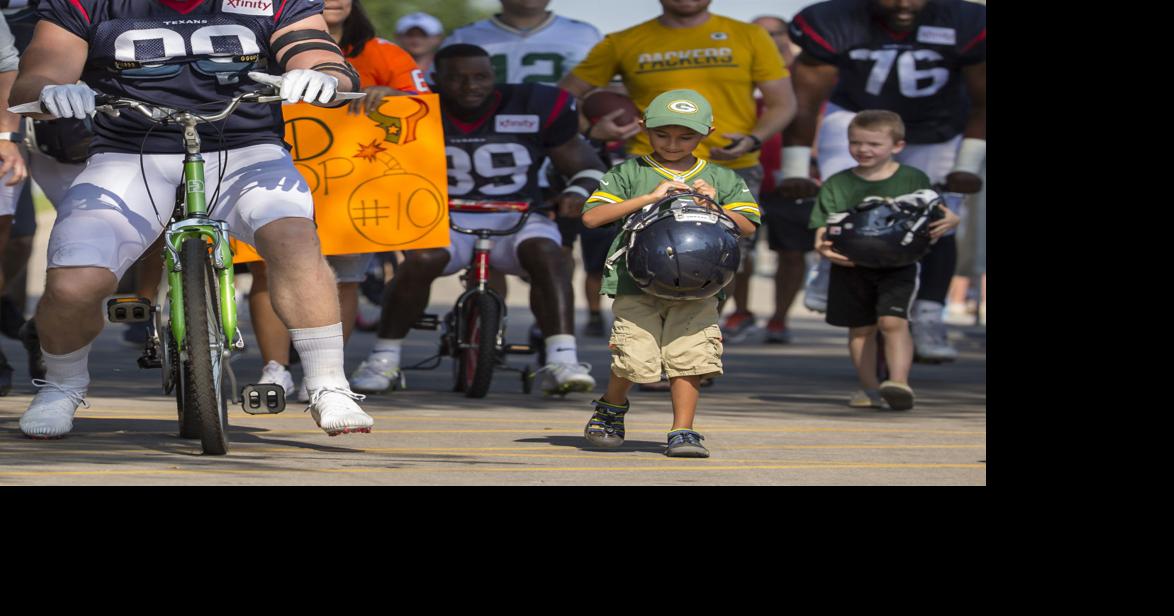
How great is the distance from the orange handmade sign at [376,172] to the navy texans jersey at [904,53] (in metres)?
2.60

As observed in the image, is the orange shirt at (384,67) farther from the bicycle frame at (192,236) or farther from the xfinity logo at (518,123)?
the bicycle frame at (192,236)

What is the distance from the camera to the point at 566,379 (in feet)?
31.7

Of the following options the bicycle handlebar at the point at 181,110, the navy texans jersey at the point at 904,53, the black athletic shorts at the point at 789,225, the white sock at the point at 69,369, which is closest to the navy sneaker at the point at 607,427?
the bicycle handlebar at the point at 181,110

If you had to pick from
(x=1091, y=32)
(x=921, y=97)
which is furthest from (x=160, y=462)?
(x=921, y=97)

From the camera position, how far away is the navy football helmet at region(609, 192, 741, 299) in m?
7.07

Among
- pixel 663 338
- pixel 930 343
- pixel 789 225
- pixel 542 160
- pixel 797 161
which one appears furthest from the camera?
pixel 789 225

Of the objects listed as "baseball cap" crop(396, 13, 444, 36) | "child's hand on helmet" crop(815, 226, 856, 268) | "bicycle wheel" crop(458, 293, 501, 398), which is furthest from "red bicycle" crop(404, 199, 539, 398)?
"baseball cap" crop(396, 13, 444, 36)

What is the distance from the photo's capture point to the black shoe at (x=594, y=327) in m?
14.9

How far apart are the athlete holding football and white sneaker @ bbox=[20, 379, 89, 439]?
0.24m

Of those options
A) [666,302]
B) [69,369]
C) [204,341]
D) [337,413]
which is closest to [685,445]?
[666,302]

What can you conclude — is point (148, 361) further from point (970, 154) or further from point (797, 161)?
point (970, 154)

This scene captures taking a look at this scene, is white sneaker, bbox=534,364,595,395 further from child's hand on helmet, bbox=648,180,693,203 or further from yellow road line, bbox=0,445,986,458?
child's hand on helmet, bbox=648,180,693,203

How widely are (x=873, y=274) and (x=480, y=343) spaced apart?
6.00 ft

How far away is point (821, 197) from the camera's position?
9.57 meters
